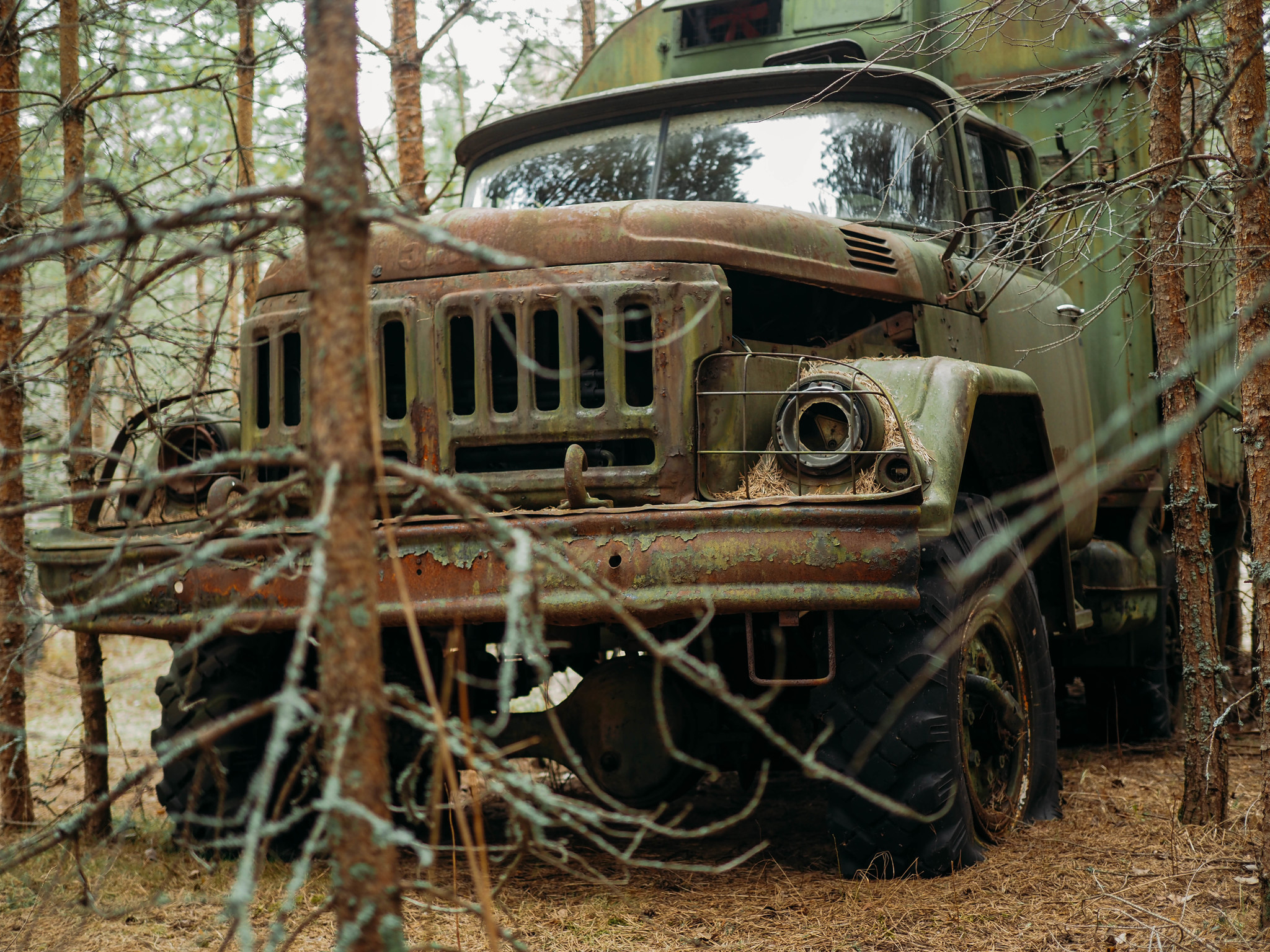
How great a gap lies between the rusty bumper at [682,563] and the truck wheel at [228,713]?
113cm

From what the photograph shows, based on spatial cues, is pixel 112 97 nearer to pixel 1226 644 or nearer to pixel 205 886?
pixel 205 886

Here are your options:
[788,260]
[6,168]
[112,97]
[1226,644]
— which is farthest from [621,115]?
[1226,644]

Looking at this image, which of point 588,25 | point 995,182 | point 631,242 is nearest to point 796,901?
point 631,242

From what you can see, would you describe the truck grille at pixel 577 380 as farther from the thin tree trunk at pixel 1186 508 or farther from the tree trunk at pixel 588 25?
the tree trunk at pixel 588 25

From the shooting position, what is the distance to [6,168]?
5.69m

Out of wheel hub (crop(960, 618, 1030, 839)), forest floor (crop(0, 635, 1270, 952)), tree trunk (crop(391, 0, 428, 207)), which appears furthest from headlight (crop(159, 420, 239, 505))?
tree trunk (crop(391, 0, 428, 207))

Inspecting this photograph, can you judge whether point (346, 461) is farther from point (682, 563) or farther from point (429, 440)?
point (429, 440)

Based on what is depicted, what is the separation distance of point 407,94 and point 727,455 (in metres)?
6.65

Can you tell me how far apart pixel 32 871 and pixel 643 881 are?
7.77 ft

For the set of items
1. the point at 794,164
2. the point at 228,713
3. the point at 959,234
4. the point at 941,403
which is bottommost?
the point at 228,713

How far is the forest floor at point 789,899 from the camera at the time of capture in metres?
3.73

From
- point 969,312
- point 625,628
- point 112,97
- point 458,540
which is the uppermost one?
point 112,97

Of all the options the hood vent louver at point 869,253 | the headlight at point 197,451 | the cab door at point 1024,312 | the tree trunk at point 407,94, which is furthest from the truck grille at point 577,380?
the tree trunk at point 407,94

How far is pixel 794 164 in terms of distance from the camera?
17.8 feet
